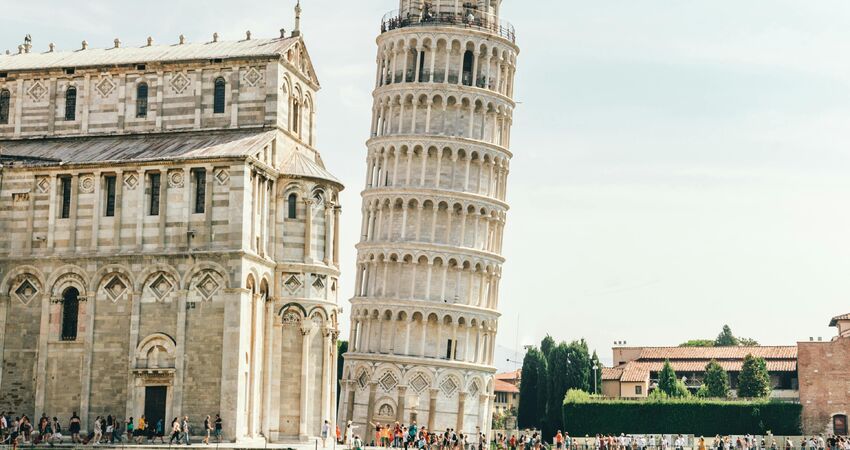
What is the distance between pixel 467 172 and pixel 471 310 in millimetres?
8334

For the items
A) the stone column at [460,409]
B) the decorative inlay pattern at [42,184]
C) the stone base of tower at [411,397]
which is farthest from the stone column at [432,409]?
the decorative inlay pattern at [42,184]

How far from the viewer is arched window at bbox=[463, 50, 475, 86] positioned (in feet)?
265

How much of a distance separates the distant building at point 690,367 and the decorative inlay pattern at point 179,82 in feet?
185

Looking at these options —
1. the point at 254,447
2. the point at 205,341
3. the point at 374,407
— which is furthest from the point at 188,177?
the point at 374,407

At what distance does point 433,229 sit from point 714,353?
132 feet

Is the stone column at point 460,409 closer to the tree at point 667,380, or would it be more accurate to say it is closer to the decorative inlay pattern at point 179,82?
the tree at point 667,380

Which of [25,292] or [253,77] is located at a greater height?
[253,77]

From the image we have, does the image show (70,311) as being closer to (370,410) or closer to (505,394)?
(370,410)

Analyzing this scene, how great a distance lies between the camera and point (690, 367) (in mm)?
108375

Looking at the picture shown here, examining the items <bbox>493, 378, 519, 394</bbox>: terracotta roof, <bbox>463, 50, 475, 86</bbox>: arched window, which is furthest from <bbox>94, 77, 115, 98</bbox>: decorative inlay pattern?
<bbox>493, 378, 519, 394</bbox>: terracotta roof

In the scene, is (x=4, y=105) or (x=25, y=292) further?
(x=4, y=105)

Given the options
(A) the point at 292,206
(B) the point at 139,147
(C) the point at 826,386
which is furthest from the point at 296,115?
(C) the point at 826,386

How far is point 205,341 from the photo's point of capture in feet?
160

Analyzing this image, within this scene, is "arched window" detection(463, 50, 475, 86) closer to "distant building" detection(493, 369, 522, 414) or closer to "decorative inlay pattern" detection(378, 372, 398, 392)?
"decorative inlay pattern" detection(378, 372, 398, 392)
